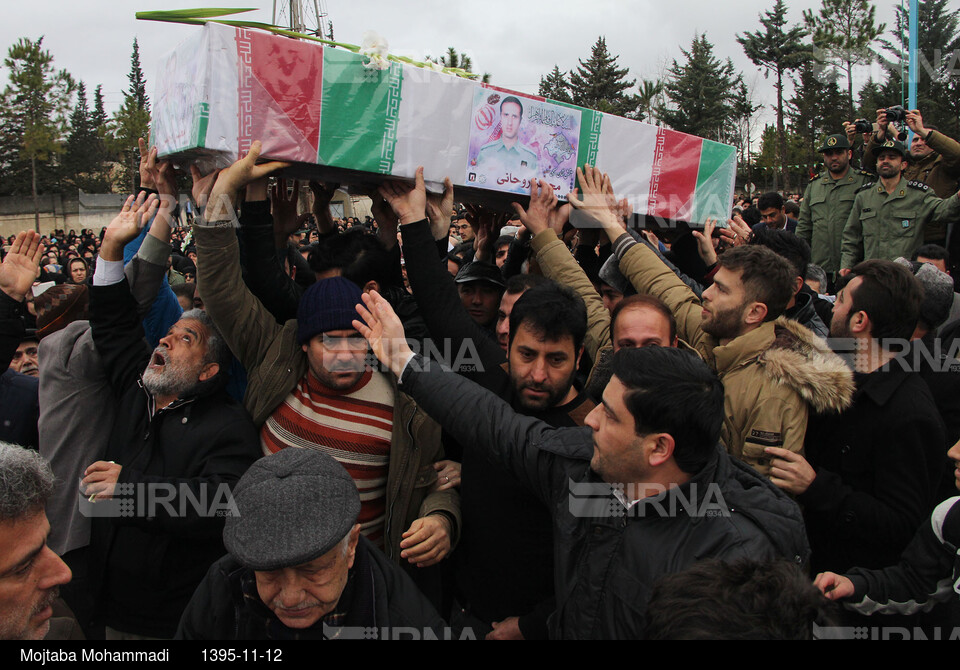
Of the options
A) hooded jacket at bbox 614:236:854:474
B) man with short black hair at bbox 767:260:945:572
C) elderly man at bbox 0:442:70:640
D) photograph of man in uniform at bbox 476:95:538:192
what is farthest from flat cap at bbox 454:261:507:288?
elderly man at bbox 0:442:70:640

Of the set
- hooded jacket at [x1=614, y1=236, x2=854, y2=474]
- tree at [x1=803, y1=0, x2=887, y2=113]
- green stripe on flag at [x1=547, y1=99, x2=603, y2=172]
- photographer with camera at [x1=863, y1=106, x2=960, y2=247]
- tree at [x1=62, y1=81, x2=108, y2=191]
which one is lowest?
hooded jacket at [x1=614, y1=236, x2=854, y2=474]

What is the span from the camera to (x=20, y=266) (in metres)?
2.77

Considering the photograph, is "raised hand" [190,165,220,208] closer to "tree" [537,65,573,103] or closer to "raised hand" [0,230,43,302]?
"raised hand" [0,230,43,302]

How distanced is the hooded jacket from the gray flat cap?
145 centimetres

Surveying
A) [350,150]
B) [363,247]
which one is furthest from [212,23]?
[363,247]

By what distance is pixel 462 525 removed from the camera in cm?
247

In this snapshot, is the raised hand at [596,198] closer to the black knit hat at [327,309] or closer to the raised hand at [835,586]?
the black knit hat at [327,309]

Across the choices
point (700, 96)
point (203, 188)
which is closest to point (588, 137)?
point (203, 188)

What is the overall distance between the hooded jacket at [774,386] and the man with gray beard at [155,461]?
1.85 metres

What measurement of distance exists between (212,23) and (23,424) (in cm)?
193

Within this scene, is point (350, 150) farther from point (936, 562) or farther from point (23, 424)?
point (936, 562)

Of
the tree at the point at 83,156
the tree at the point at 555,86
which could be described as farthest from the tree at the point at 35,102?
the tree at the point at 555,86

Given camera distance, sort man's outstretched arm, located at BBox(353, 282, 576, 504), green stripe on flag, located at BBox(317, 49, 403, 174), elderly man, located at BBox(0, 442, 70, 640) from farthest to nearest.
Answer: green stripe on flag, located at BBox(317, 49, 403, 174)
man's outstretched arm, located at BBox(353, 282, 576, 504)
elderly man, located at BBox(0, 442, 70, 640)

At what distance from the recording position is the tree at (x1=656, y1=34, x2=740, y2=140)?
37062 mm
